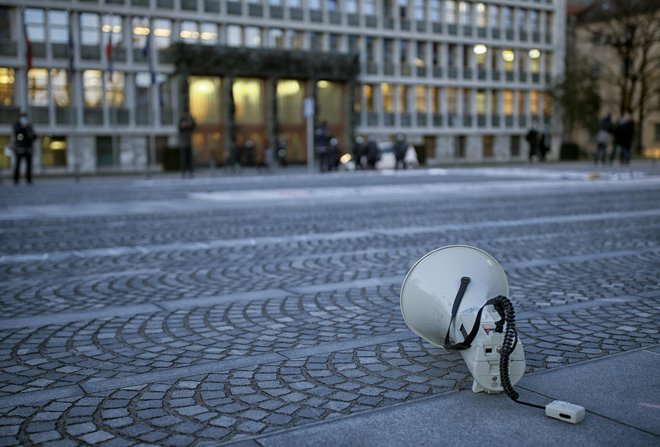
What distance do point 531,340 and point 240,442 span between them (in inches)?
94.3

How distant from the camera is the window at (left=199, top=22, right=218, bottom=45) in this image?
4966cm

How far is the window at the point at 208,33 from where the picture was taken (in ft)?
163

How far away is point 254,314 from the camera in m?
5.85

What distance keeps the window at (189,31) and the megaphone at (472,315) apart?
47390 millimetres

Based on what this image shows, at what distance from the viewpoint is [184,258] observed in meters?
8.80

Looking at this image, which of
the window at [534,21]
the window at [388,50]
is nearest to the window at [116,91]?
the window at [388,50]

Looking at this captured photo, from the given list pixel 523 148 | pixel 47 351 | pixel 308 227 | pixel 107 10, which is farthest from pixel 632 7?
pixel 47 351

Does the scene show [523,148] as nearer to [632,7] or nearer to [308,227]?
[632,7]

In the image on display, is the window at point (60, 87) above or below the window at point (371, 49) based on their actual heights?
below

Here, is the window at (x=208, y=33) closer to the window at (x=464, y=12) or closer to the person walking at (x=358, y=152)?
the person walking at (x=358, y=152)

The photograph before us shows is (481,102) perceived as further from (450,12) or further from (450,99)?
(450,12)

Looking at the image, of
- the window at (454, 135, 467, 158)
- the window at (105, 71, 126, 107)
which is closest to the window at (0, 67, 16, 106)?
the window at (105, 71, 126, 107)

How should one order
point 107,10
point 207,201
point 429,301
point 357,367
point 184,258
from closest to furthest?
point 429,301 < point 357,367 < point 184,258 < point 207,201 < point 107,10

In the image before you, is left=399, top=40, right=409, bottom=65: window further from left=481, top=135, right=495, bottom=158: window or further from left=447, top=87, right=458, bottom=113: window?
left=481, top=135, right=495, bottom=158: window
